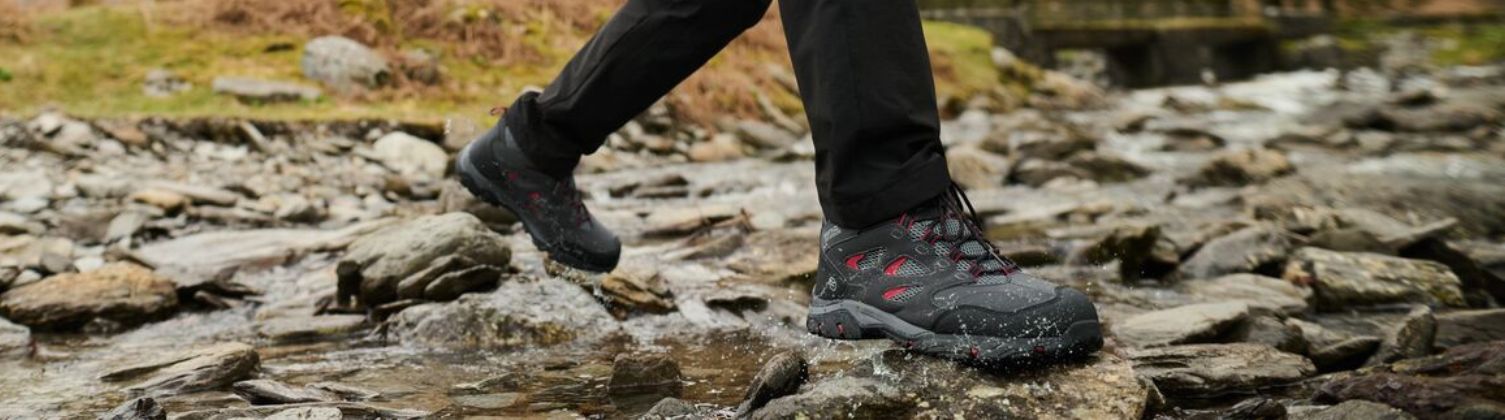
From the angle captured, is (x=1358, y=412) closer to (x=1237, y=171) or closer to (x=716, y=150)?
(x=1237, y=171)

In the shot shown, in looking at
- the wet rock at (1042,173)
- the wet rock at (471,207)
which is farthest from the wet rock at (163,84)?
the wet rock at (1042,173)

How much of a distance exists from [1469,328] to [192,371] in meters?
3.59

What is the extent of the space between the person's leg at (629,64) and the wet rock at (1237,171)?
609cm

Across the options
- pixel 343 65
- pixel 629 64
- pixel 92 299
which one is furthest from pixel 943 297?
pixel 343 65

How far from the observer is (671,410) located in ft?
8.05

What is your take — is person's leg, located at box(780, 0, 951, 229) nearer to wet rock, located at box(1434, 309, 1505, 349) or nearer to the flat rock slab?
the flat rock slab

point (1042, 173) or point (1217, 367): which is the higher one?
point (1217, 367)

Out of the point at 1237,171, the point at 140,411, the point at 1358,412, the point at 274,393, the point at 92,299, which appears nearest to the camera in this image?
the point at 1358,412

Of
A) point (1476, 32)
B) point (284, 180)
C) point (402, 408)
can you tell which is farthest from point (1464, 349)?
point (1476, 32)

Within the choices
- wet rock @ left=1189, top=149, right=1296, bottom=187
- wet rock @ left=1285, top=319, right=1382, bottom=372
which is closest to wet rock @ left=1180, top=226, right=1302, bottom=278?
wet rock @ left=1285, top=319, right=1382, bottom=372

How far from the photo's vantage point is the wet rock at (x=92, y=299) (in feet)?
12.3

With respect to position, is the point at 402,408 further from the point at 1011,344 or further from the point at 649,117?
the point at 649,117

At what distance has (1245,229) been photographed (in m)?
4.89

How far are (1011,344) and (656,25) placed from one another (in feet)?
3.59
